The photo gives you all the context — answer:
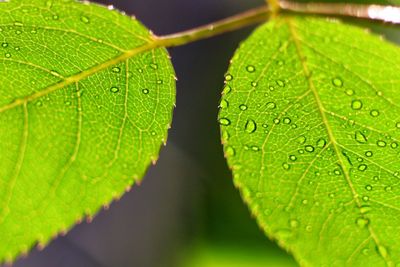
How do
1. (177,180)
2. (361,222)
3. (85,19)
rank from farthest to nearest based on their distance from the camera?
1. (177,180)
2. (85,19)
3. (361,222)

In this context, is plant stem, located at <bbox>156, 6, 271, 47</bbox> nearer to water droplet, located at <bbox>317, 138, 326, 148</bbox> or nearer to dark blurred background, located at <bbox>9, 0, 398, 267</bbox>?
water droplet, located at <bbox>317, 138, 326, 148</bbox>

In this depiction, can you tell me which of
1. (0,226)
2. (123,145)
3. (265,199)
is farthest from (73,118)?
(265,199)

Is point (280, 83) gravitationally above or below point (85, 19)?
below

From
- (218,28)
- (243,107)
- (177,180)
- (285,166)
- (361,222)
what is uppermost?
(177,180)

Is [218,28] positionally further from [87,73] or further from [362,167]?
[362,167]

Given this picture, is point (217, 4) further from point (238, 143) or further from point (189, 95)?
point (238, 143)

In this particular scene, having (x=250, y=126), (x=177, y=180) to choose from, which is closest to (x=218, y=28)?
(x=250, y=126)
